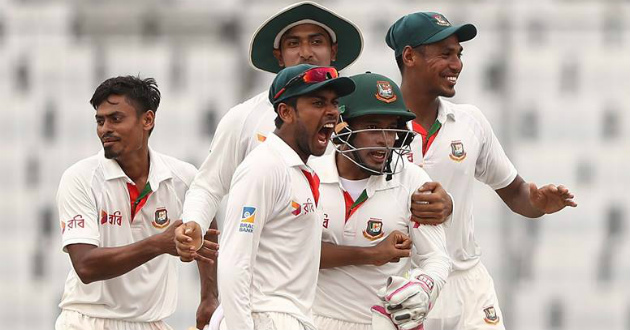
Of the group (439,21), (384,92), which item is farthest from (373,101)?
(439,21)

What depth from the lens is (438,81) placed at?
802 centimetres

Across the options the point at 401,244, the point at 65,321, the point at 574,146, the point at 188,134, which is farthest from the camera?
the point at 574,146

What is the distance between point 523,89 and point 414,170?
5254 centimetres

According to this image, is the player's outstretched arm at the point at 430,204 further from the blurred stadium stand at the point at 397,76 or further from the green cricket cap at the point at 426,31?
the blurred stadium stand at the point at 397,76

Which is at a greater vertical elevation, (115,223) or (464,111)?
(464,111)

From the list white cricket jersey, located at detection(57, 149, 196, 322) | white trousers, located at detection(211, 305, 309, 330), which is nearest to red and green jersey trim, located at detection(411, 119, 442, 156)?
white cricket jersey, located at detection(57, 149, 196, 322)

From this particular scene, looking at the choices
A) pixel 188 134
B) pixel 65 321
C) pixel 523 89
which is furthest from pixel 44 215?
pixel 65 321

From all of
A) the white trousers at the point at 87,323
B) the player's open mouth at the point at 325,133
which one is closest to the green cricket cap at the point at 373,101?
the player's open mouth at the point at 325,133

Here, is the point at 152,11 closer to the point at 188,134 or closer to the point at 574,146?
the point at 188,134

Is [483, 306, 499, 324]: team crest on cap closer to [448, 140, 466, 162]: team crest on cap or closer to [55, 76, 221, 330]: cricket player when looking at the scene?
[448, 140, 466, 162]: team crest on cap

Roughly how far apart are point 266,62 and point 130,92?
757 mm

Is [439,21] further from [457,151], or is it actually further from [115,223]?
[115,223]

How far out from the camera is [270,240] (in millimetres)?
6555

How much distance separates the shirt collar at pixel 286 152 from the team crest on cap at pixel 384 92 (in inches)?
27.9
